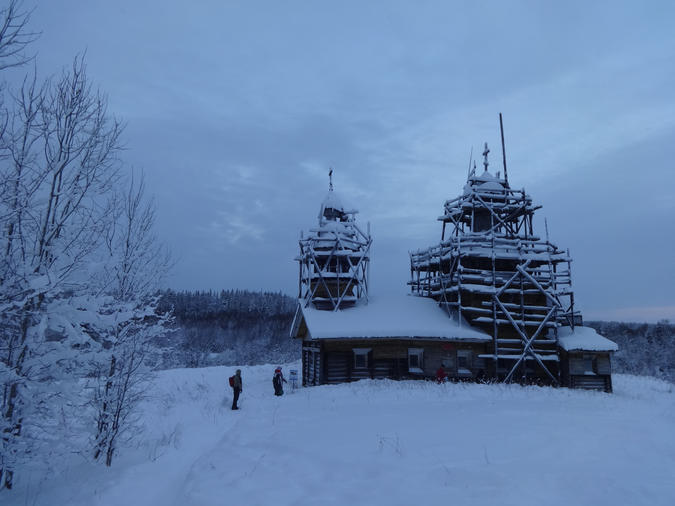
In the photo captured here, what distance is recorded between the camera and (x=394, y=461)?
7957 millimetres

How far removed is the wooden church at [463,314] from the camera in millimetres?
24344

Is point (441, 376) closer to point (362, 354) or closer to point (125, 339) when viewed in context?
point (362, 354)

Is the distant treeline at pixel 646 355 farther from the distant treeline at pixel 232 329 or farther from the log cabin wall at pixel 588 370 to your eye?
the distant treeline at pixel 232 329

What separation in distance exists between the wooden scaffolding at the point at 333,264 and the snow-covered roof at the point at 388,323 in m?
0.99

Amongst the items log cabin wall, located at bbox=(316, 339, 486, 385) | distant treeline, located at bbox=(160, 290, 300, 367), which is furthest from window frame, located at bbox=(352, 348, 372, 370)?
distant treeline, located at bbox=(160, 290, 300, 367)

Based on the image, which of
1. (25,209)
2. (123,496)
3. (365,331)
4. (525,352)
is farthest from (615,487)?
(525,352)

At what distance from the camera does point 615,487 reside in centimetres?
619

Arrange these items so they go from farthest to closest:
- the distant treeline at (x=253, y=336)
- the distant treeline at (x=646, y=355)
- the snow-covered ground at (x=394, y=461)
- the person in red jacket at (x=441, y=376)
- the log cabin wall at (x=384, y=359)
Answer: the distant treeline at (x=253, y=336), the distant treeline at (x=646, y=355), the log cabin wall at (x=384, y=359), the person in red jacket at (x=441, y=376), the snow-covered ground at (x=394, y=461)

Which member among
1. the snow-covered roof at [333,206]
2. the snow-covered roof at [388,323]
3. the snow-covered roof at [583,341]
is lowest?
the snow-covered roof at [583,341]

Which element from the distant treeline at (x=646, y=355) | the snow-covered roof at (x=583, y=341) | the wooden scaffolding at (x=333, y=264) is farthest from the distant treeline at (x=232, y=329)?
the distant treeline at (x=646, y=355)

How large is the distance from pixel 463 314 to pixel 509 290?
3.17 metres

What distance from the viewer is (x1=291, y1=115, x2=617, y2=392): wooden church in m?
24.3

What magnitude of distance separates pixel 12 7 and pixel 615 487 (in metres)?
10.8

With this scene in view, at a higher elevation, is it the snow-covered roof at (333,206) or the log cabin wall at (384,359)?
the snow-covered roof at (333,206)
